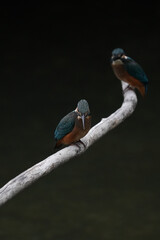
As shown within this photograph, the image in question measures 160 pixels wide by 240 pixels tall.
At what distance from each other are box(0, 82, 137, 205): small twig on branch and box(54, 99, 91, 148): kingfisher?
5cm

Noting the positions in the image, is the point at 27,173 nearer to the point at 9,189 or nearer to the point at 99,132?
the point at 9,189

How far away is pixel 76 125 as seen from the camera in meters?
2.13

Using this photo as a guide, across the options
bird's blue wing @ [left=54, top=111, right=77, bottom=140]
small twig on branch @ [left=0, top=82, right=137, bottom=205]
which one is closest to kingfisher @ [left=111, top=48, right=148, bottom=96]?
small twig on branch @ [left=0, top=82, right=137, bottom=205]

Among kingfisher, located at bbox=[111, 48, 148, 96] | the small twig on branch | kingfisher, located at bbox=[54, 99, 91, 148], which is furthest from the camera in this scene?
kingfisher, located at bbox=[111, 48, 148, 96]

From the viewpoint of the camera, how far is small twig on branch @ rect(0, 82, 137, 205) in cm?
175

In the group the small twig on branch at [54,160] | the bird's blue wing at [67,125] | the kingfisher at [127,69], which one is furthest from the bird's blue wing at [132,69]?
the bird's blue wing at [67,125]

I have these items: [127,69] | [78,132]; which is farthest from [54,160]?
[127,69]

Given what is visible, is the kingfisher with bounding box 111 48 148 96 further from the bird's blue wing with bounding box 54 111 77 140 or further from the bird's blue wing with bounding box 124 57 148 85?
the bird's blue wing with bounding box 54 111 77 140

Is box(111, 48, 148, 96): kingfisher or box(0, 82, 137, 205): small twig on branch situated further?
box(111, 48, 148, 96): kingfisher

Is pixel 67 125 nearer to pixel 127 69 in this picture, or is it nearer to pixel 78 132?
pixel 78 132

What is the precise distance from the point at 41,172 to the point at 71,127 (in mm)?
362

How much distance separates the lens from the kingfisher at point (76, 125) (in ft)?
6.84

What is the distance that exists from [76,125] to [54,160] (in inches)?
10.0

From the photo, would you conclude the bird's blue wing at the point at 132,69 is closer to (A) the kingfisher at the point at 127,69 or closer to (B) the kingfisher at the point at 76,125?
(A) the kingfisher at the point at 127,69
